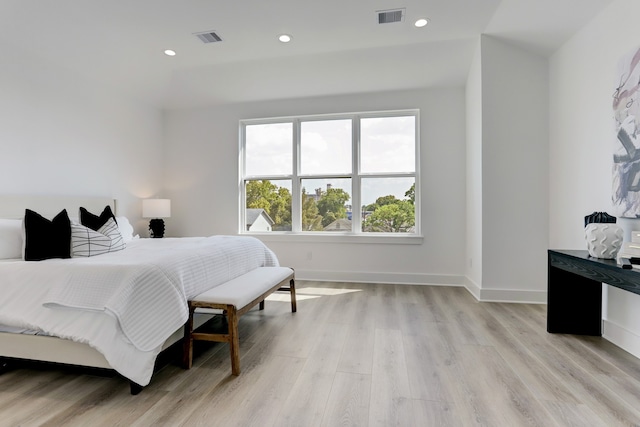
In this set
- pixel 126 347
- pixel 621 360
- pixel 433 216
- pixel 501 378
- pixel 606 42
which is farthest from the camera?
pixel 433 216

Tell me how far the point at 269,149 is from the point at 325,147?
0.88 metres

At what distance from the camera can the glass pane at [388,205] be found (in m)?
4.53

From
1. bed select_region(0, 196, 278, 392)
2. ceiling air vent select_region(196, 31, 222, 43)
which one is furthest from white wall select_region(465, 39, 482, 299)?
bed select_region(0, 196, 278, 392)

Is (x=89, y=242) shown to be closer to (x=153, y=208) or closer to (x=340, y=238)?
(x=153, y=208)

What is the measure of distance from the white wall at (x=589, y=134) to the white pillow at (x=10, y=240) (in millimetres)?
4608

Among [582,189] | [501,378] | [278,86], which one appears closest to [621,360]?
[501,378]

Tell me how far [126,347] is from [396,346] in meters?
1.75

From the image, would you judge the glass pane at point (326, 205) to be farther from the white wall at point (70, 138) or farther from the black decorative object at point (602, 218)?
the black decorative object at point (602, 218)

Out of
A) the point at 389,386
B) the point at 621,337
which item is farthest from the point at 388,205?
the point at 389,386

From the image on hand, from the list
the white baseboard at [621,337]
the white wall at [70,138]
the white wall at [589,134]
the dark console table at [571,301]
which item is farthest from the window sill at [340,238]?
the white baseboard at [621,337]

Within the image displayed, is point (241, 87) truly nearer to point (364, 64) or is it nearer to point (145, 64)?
point (145, 64)

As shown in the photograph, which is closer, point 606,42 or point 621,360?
point 621,360

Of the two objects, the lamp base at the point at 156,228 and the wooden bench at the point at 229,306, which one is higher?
the lamp base at the point at 156,228

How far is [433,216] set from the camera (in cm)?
435
